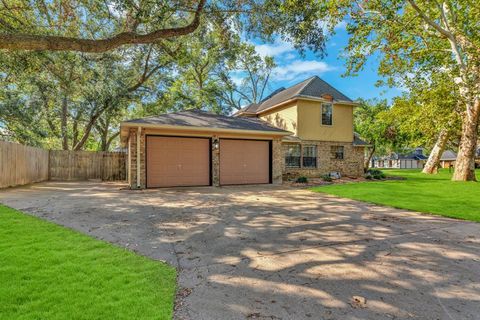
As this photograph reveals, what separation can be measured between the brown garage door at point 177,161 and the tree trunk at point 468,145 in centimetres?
1491

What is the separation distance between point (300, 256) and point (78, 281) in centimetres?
295

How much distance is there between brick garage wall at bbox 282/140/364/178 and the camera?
57.3 feet

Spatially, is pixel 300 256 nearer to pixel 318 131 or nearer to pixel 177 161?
pixel 177 161

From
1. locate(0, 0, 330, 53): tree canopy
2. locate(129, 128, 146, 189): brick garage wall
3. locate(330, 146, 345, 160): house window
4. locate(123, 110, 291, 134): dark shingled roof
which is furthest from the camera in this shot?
locate(330, 146, 345, 160): house window

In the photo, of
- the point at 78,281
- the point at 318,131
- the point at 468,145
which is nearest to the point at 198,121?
the point at 318,131

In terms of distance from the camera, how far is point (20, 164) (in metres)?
12.8

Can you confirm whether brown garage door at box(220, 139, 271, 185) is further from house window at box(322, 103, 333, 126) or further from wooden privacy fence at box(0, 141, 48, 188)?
wooden privacy fence at box(0, 141, 48, 188)

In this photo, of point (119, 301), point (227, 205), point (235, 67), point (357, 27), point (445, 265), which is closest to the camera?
point (119, 301)

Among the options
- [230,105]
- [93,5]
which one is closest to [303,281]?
[93,5]

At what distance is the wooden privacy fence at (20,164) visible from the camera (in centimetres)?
1122

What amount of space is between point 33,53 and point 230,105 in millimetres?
20637

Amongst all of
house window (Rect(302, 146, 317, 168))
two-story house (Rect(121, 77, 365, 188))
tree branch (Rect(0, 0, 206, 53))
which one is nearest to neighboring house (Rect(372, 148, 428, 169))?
two-story house (Rect(121, 77, 365, 188))

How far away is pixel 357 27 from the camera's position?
11891 mm

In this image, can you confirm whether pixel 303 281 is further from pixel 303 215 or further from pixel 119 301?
pixel 303 215
